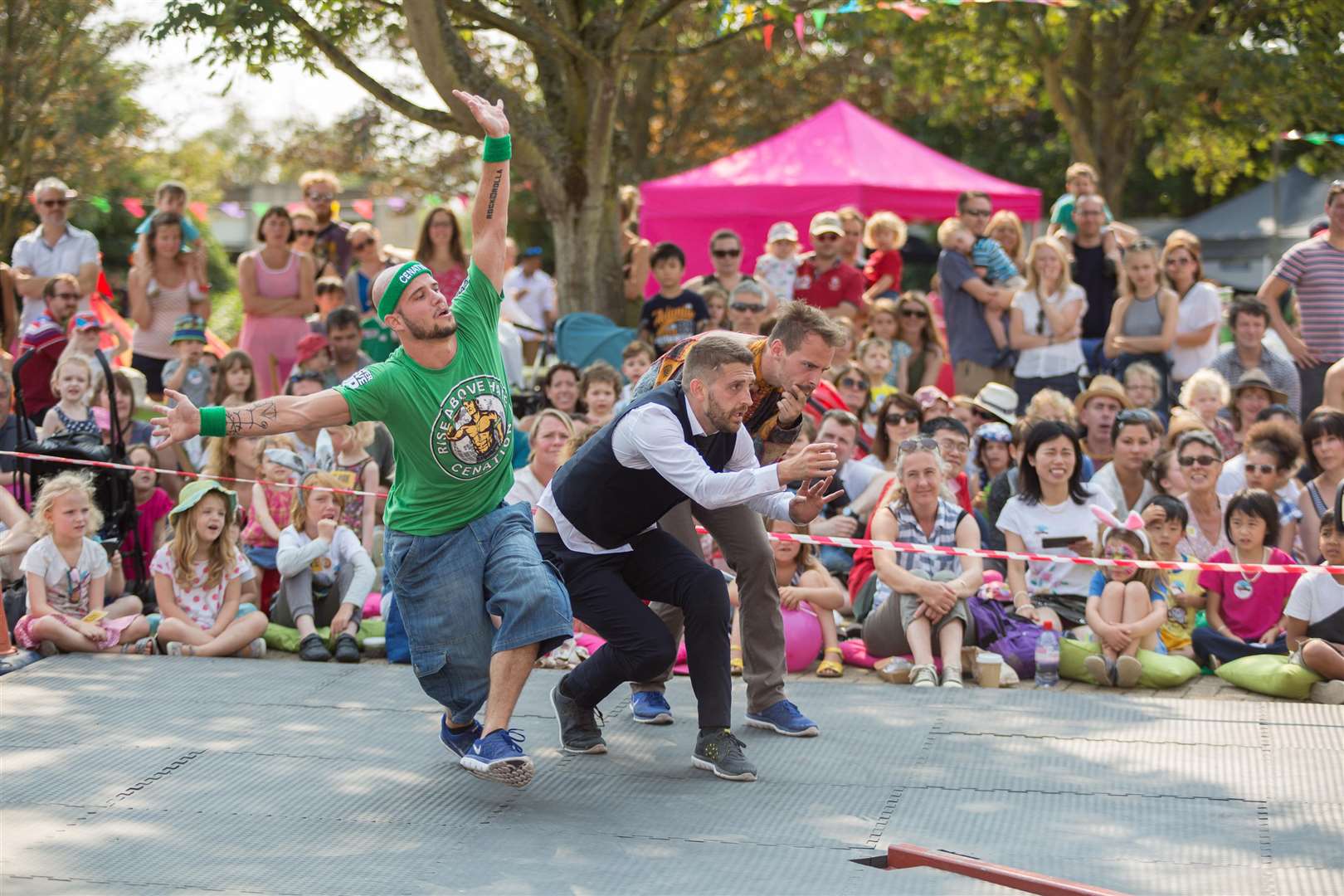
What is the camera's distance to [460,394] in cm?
504

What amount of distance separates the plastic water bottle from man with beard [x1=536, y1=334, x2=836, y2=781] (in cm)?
191

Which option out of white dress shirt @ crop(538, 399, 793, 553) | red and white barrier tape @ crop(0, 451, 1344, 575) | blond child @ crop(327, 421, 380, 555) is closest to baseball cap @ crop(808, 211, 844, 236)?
red and white barrier tape @ crop(0, 451, 1344, 575)

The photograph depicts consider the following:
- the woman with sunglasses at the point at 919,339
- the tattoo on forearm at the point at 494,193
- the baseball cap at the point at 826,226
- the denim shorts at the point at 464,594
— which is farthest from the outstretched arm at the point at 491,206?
the baseball cap at the point at 826,226

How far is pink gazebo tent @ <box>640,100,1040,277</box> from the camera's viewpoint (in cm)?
1404

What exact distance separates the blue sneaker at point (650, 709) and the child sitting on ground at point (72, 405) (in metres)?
3.55

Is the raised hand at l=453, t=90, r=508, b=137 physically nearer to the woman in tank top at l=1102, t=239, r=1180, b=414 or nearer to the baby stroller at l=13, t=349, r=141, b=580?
the baby stroller at l=13, t=349, r=141, b=580

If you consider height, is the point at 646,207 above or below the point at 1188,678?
above

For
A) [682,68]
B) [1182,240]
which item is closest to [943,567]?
[1182,240]

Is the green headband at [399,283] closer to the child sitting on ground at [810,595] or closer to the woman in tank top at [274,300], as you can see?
the child sitting on ground at [810,595]

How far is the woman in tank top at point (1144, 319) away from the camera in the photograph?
9.66m

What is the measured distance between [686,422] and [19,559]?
398 cm

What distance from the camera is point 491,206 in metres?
5.35

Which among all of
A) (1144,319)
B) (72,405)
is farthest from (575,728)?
(1144,319)

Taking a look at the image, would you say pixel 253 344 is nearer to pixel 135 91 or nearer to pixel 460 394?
pixel 460 394
